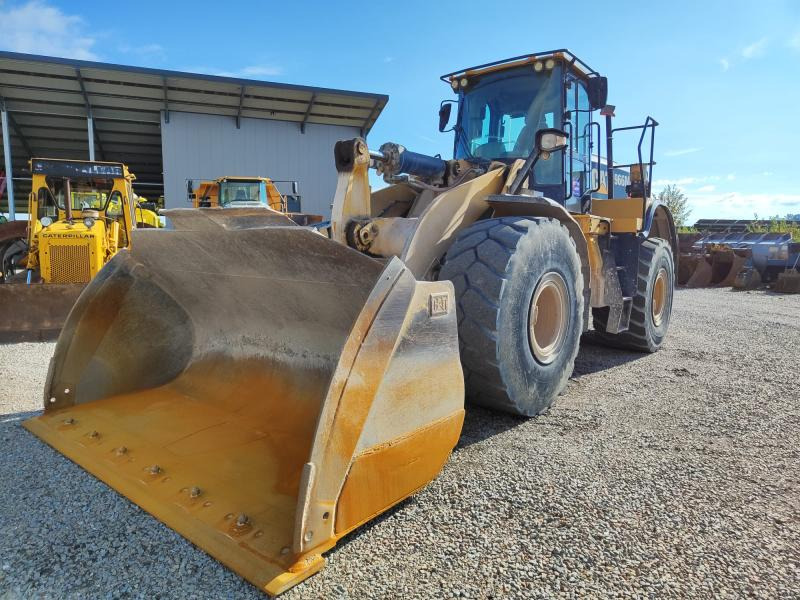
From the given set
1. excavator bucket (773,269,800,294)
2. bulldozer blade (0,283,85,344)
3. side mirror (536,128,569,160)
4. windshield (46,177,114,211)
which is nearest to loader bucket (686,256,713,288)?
excavator bucket (773,269,800,294)

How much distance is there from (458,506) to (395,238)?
1.64m

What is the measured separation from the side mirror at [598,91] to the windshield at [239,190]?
10.6 metres

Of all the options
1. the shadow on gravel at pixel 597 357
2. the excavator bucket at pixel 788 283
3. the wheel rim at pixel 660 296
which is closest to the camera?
the shadow on gravel at pixel 597 357

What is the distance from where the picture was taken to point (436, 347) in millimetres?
2240

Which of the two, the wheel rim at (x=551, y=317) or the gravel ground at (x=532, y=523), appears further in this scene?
the wheel rim at (x=551, y=317)

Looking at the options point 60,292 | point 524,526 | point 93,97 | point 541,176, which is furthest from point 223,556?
point 93,97

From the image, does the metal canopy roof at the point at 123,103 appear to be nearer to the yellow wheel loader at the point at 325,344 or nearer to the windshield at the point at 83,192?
the windshield at the point at 83,192

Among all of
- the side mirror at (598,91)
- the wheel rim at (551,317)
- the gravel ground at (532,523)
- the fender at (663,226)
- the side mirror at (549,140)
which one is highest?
the side mirror at (598,91)

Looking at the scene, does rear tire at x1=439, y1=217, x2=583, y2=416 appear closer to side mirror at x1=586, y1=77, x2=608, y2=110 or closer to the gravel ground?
the gravel ground

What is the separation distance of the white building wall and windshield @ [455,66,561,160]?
15322 mm

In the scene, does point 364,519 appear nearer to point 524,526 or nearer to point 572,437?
point 524,526

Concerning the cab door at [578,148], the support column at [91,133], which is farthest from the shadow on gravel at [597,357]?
the support column at [91,133]

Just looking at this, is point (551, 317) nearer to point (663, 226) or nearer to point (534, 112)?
point (534, 112)

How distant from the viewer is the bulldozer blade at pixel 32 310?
624 cm
